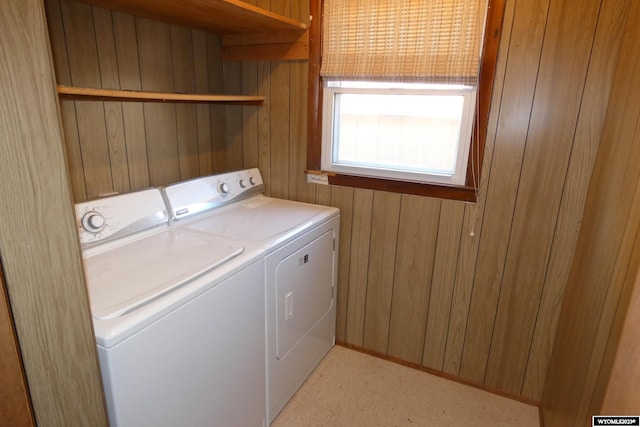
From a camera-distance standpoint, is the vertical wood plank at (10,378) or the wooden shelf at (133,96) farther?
the wooden shelf at (133,96)

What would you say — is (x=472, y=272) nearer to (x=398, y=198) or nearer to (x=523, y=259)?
(x=523, y=259)

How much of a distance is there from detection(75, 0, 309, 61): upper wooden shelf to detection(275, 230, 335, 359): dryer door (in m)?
1.06

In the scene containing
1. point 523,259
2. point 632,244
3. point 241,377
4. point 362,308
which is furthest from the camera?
point 362,308

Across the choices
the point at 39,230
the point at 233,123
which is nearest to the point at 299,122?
the point at 233,123

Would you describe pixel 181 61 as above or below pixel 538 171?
above

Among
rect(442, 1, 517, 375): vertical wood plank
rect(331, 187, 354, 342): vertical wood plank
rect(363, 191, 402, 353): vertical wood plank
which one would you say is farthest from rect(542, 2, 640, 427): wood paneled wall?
rect(331, 187, 354, 342): vertical wood plank

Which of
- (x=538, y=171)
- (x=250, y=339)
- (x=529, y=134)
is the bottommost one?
(x=250, y=339)

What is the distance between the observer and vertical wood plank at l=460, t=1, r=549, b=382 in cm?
166

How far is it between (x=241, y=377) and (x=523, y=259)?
1408 mm

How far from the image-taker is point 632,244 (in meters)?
1.06

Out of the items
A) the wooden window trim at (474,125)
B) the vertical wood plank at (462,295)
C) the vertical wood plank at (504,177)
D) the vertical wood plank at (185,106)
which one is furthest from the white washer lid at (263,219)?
the vertical wood plank at (504,177)

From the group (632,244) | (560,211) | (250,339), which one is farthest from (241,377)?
(560,211)

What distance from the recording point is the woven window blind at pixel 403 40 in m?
1.73

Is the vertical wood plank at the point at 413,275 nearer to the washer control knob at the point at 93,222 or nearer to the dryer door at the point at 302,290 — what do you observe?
the dryer door at the point at 302,290
